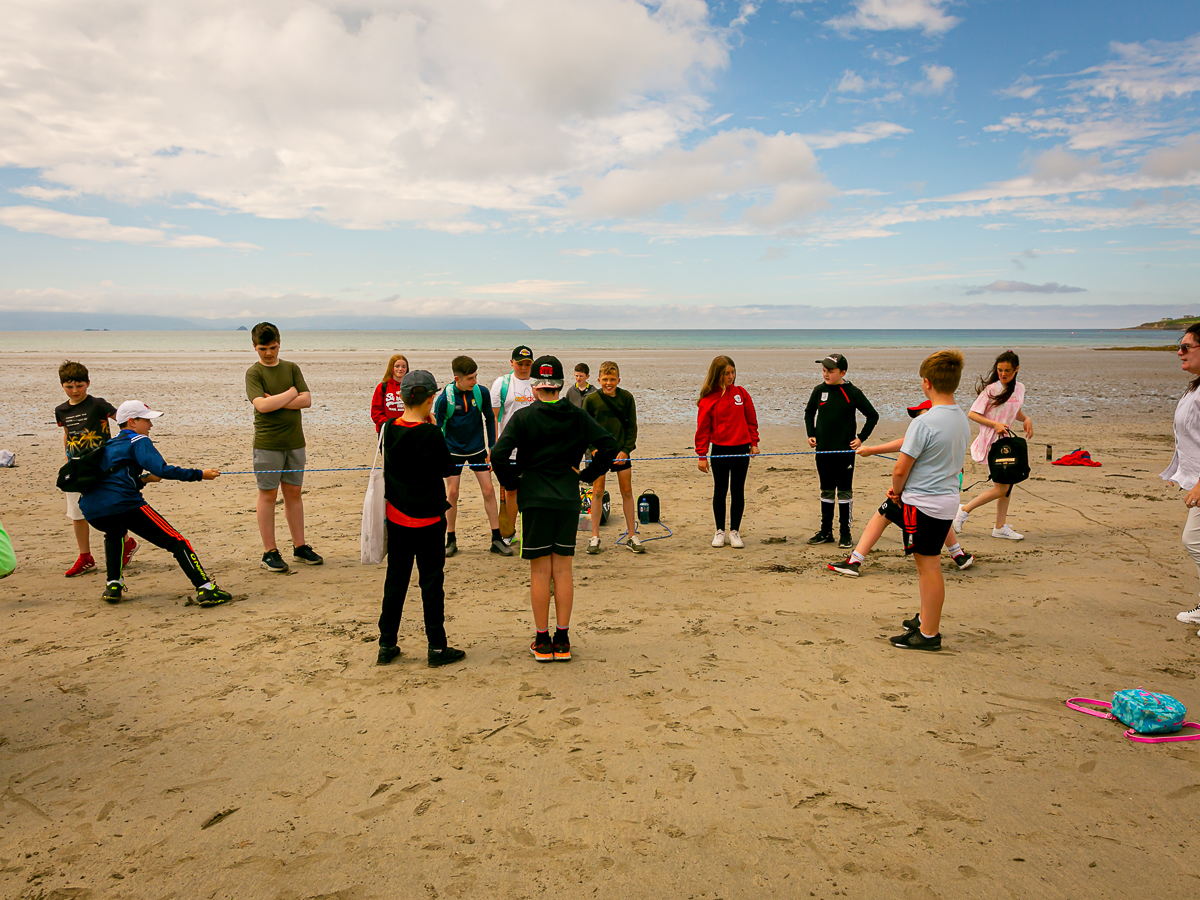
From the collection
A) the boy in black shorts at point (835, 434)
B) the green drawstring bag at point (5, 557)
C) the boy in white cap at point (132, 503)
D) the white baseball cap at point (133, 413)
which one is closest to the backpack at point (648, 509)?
the boy in black shorts at point (835, 434)

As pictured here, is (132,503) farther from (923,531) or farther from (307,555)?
(923,531)

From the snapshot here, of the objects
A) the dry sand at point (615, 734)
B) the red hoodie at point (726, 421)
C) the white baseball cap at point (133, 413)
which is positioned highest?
the white baseball cap at point (133, 413)

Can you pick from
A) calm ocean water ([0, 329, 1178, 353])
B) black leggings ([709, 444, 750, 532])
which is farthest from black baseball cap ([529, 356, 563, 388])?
calm ocean water ([0, 329, 1178, 353])

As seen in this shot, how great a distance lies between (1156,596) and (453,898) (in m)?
6.03

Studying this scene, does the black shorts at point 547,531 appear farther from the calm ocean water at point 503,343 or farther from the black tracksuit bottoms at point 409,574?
the calm ocean water at point 503,343

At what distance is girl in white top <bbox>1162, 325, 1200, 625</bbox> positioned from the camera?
15.6ft

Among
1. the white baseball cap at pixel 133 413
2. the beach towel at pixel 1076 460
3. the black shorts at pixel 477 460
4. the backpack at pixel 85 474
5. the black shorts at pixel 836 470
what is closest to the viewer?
the backpack at pixel 85 474

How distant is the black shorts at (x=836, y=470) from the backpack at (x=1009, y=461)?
1367mm

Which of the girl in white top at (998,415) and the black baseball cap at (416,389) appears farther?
the girl in white top at (998,415)

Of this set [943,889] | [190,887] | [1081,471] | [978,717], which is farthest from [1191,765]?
[1081,471]

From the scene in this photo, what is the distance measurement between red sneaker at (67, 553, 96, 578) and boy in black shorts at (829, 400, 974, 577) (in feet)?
23.5

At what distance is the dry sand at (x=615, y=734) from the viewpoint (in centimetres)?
278

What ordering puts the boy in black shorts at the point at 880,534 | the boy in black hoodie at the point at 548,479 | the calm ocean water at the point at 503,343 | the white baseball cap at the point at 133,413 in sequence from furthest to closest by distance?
the calm ocean water at the point at 503,343
the white baseball cap at the point at 133,413
the boy in black shorts at the point at 880,534
the boy in black hoodie at the point at 548,479

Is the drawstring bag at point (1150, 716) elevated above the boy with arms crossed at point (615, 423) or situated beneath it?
situated beneath
